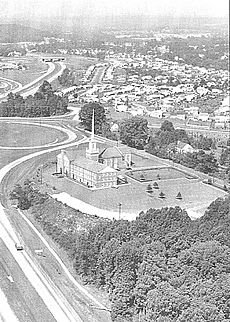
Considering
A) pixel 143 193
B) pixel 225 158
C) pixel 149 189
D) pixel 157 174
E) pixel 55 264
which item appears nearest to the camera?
pixel 55 264

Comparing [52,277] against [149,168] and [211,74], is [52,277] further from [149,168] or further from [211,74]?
[211,74]

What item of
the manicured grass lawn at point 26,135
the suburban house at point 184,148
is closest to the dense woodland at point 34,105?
the manicured grass lawn at point 26,135

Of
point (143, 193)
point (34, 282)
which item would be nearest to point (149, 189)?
point (143, 193)

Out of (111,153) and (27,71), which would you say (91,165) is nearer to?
(111,153)

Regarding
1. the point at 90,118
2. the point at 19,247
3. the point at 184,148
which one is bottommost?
the point at 19,247

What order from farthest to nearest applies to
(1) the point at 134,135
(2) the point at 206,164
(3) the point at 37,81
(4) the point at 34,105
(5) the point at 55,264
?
(3) the point at 37,81
(4) the point at 34,105
(1) the point at 134,135
(2) the point at 206,164
(5) the point at 55,264

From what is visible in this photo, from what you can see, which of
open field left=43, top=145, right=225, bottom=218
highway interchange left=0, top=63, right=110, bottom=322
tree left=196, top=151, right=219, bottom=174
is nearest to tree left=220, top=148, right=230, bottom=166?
tree left=196, top=151, right=219, bottom=174

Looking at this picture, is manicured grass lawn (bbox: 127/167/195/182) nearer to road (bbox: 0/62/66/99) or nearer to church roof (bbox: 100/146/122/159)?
church roof (bbox: 100/146/122/159)

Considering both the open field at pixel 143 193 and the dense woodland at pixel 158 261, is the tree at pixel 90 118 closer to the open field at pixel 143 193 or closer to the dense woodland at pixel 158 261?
the open field at pixel 143 193

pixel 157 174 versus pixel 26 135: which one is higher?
pixel 26 135
